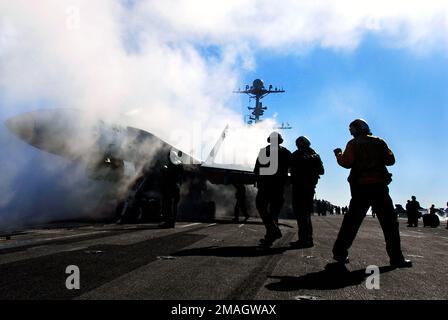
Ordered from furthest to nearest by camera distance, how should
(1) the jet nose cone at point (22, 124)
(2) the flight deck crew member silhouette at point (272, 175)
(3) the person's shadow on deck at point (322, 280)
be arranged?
(1) the jet nose cone at point (22, 124) → (2) the flight deck crew member silhouette at point (272, 175) → (3) the person's shadow on deck at point (322, 280)

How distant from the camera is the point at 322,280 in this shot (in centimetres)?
415

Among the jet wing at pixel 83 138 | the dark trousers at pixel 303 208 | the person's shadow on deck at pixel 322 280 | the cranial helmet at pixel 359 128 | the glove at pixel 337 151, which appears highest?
the jet wing at pixel 83 138

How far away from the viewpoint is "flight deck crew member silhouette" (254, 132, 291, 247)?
7.62 metres

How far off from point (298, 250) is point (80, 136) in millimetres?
10012

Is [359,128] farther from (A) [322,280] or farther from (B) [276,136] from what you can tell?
(B) [276,136]

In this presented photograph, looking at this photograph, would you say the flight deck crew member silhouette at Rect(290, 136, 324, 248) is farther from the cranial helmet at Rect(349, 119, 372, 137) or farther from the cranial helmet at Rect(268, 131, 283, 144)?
the cranial helmet at Rect(349, 119, 372, 137)

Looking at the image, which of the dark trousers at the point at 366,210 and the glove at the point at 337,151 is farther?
the glove at the point at 337,151

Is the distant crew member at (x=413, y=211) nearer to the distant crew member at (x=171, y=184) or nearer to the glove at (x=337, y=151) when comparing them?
the distant crew member at (x=171, y=184)

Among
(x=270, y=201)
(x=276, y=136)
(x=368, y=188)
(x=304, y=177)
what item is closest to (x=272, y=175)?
(x=270, y=201)

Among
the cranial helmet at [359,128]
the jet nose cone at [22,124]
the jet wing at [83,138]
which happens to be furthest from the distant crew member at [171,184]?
the cranial helmet at [359,128]

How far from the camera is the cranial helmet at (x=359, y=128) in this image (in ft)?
17.7

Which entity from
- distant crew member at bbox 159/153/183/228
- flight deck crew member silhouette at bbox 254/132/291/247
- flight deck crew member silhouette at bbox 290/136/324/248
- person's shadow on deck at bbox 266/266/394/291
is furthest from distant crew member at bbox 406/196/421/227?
person's shadow on deck at bbox 266/266/394/291

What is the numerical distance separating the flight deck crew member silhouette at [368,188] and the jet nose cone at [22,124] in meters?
11.2
